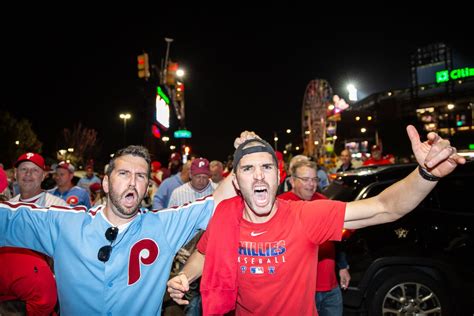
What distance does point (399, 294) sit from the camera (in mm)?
4379

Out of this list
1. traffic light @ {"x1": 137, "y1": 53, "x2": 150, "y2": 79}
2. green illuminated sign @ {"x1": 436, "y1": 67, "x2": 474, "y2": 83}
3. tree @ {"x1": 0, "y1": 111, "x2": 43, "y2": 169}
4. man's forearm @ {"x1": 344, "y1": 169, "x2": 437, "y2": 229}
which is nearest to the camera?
man's forearm @ {"x1": 344, "y1": 169, "x2": 437, "y2": 229}

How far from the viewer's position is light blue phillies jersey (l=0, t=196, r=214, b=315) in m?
2.36

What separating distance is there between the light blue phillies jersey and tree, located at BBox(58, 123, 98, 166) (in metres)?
58.2

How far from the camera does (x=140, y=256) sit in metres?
2.48

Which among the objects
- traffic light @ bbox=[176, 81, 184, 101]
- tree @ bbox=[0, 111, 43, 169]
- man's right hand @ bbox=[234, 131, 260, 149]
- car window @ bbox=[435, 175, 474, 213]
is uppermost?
traffic light @ bbox=[176, 81, 184, 101]

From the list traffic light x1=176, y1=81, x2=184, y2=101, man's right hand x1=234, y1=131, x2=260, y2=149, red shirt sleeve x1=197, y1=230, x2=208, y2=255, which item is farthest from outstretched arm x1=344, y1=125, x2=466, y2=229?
traffic light x1=176, y1=81, x2=184, y2=101

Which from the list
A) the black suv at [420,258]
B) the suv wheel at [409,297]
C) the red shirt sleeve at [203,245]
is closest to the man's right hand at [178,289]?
the red shirt sleeve at [203,245]

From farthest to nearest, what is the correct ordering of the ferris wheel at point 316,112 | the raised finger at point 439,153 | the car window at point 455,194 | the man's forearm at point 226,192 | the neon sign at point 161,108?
the ferris wheel at point 316,112
the neon sign at point 161,108
the car window at point 455,194
the man's forearm at point 226,192
the raised finger at point 439,153

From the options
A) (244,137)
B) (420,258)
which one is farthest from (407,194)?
(420,258)

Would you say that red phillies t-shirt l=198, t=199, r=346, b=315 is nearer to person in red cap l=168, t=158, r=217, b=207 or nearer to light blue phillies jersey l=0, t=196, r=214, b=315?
light blue phillies jersey l=0, t=196, r=214, b=315

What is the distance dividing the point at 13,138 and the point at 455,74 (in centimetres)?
6465

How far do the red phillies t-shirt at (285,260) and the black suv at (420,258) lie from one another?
7.38 feet

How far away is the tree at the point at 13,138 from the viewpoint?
4462 cm

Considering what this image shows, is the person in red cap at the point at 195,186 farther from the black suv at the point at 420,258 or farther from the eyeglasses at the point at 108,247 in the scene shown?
the eyeglasses at the point at 108,247
